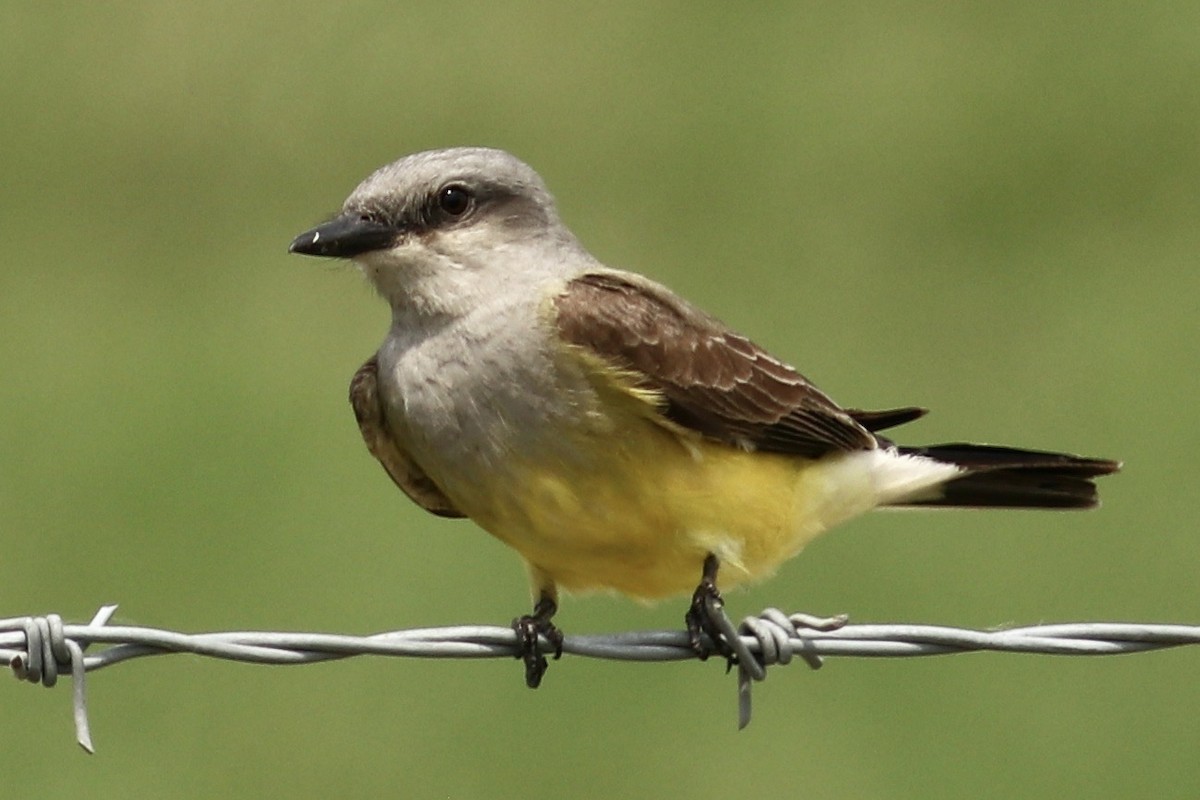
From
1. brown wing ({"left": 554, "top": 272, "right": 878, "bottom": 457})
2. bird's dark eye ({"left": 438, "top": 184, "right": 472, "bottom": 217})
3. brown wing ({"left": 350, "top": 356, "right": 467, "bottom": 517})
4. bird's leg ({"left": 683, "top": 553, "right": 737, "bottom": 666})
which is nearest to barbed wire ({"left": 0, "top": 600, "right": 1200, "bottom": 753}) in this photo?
bird's leg ({"left": 683, "top": 553, "right": 737, "bottom": 666})

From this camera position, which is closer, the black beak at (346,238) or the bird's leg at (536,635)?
the bird's leg at (536,635)

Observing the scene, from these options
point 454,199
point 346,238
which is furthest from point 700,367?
point 346,238

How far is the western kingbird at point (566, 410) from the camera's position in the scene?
5418 mm

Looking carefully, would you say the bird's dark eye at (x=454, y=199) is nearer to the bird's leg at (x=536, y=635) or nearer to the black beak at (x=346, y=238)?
the black beak at (x=346, y=238)

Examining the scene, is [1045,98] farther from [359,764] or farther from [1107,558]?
[359,764]

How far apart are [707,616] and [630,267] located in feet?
16.3

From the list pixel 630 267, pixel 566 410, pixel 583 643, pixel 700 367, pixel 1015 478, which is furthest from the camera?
pixel 630 267

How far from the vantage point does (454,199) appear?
19.3ft

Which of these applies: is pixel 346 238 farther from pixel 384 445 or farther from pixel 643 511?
pixel 643 511

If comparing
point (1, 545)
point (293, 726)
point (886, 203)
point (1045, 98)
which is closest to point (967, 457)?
point (293, 726)

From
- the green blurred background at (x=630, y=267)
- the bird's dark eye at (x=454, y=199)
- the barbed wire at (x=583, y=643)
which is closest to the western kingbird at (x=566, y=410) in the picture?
the bird's dark eye at (x=454, y=199)

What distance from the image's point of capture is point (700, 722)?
8.27 m

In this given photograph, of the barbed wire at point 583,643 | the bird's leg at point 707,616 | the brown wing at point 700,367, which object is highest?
the brown wing at point 700,367

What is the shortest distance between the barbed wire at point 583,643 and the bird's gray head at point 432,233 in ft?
3.72
